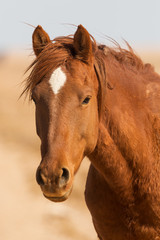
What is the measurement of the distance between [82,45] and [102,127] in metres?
0.74

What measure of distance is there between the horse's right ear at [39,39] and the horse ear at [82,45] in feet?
1.10

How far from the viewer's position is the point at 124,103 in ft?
12.3

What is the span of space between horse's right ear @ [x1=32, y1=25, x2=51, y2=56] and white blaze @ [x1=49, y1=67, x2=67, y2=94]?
49cm

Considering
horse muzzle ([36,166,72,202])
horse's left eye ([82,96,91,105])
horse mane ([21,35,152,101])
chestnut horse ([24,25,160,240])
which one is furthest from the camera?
horse mane ([21,35,152,101])

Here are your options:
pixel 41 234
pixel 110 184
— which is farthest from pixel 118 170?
pixel 41 234

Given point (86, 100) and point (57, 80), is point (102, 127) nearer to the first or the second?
point (86, 100)

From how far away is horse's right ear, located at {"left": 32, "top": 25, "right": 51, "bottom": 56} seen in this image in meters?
3.68

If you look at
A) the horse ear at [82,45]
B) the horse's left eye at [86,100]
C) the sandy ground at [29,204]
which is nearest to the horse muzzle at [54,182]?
the horse's left eye at [86,100]

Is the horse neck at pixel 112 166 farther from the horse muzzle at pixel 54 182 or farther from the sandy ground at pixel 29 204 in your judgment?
the sandy ground at pixel 29 204

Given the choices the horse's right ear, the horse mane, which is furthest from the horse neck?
the horse's right ear

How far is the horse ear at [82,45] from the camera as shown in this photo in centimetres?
345

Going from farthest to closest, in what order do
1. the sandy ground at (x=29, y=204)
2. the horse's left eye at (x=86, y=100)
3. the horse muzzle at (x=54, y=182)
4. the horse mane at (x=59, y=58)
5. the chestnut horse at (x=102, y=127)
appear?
the sandy ground at (x=29, y=204), the horse mane at (x=59, y=58), the horse's left eye at (x=86, y=100), the chestnut horse at (x=102, y=127), the horse muzzle at (x=54, y=182)

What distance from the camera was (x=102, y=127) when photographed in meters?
3.61

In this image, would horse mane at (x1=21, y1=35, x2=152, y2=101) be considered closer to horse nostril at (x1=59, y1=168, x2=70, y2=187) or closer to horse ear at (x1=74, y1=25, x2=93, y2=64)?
horse ear at (x1=74, y1=25, x2=93, y2=64)
